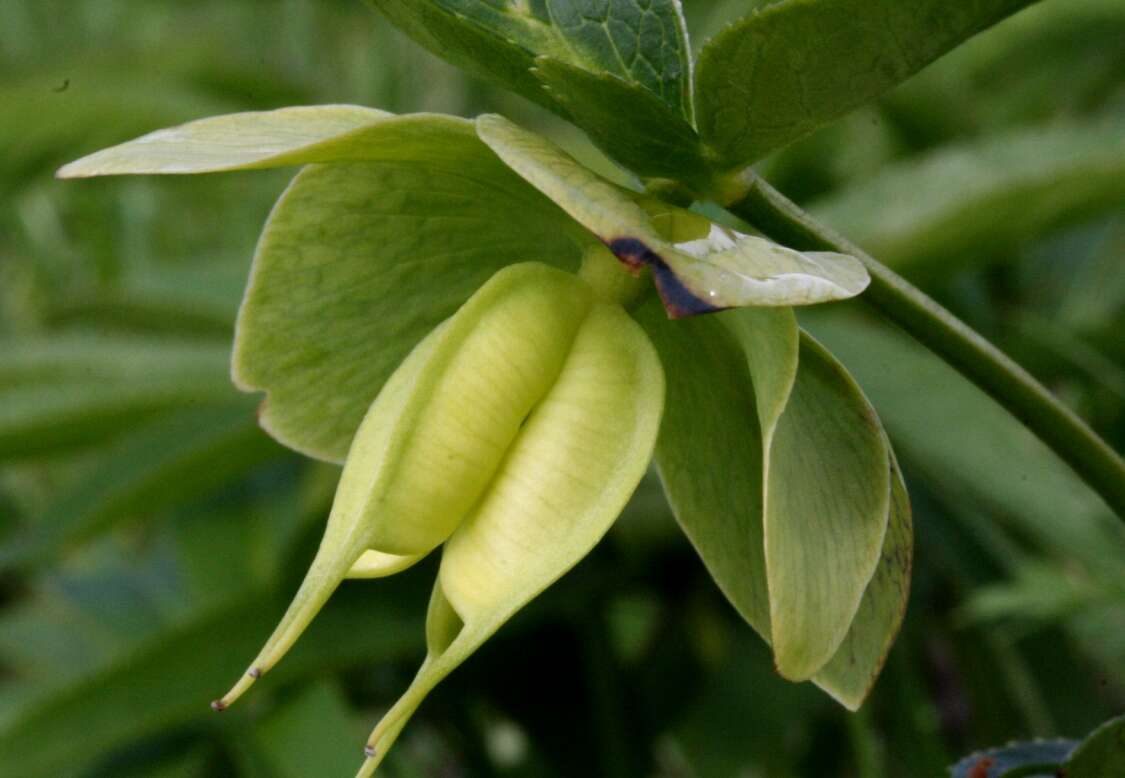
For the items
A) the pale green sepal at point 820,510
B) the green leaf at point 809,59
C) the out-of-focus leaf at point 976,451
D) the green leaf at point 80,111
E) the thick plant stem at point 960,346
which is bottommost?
the green leaf at point 80,111

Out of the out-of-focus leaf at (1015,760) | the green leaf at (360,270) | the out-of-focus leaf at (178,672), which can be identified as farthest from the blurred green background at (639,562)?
the green leaf at (360,270)

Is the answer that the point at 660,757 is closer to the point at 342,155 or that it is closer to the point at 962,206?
the point at 962,206

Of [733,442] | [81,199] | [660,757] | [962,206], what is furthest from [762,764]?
[81,199]

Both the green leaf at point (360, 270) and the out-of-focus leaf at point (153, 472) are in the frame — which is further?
the out-of-focus leaf at point (153, 472)

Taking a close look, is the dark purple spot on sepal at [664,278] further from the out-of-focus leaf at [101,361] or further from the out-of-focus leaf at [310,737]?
the out-of-focus leaf at [101,361]

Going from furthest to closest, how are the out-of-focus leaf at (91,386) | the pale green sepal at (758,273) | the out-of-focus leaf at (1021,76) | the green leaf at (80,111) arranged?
the green leaf at (80,111) → the out-of-focus leaf at (1021,76) → the out-of-focus leaf at (91,386) → the pale green sepal at (758,273)

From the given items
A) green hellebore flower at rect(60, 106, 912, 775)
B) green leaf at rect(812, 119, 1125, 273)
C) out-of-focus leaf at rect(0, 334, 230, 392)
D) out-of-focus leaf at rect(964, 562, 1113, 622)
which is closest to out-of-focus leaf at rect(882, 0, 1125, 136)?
green leaf at rect(812, 119, 1125, 273)
